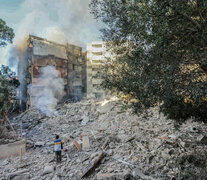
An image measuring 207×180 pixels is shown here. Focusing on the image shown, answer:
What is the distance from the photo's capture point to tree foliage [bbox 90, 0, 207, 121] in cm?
444

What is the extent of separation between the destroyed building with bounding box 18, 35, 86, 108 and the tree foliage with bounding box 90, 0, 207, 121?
19932mm

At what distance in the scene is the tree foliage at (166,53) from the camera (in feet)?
14.6

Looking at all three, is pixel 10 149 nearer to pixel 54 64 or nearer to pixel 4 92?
pixel 4 92

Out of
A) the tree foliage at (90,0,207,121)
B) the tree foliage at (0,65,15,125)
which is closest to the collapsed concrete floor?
the tree foliage at (90,0,207,121)

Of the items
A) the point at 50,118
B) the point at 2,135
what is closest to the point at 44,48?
the point at 50,118

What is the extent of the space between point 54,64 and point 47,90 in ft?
14.5

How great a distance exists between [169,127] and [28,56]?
22372mm

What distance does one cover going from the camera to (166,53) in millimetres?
4949

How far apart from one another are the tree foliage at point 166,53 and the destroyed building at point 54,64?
1993 cm

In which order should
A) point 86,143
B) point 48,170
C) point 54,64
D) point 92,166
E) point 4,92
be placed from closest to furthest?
point 92,166, point 48,170, point 86,143, point 4,92, point 54,64

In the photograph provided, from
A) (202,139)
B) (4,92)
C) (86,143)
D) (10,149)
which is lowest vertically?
(10,149)

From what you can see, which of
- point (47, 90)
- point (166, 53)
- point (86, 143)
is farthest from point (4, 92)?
point (47, 90)

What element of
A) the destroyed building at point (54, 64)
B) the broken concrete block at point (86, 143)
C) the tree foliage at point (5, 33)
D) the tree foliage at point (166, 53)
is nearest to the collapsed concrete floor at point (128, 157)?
the broken concrete block at point (86, 143)

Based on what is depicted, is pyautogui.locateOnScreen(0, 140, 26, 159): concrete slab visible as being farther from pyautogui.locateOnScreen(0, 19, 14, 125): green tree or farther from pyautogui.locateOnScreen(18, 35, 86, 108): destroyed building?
pyautogui.locateOnScreen(18, 35, 86, 108): destroyed building
